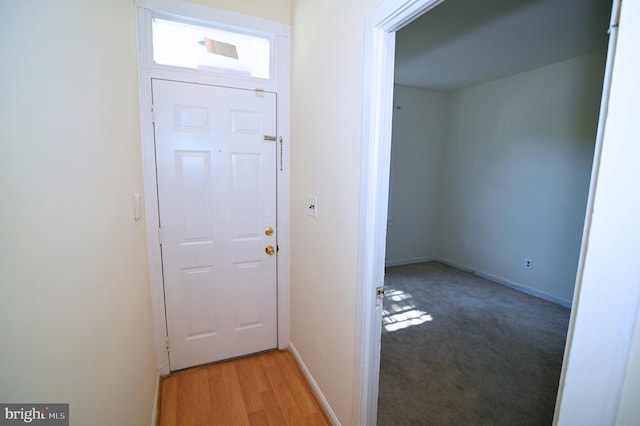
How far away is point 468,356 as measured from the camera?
230 cm

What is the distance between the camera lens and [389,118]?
117 centimetres

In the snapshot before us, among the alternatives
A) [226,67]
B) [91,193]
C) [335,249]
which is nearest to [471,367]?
[335,249]

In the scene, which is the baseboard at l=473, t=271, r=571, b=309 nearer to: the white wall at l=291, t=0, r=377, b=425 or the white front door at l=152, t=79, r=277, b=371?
the white wall at l=291, t=0, r=377, b=425

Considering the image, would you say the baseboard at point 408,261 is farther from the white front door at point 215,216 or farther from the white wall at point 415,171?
the white front door at point 215,216

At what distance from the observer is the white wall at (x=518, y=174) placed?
10.2 feet

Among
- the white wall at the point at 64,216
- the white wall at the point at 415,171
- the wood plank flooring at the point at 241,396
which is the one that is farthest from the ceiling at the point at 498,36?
the wood plank flooring at the point at 241,396

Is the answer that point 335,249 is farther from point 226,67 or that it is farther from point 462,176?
point 462,176

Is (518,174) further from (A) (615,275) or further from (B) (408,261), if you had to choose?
(A) (615,275)

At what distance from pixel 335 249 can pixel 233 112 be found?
Result: 1.30m

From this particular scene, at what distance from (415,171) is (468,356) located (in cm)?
304

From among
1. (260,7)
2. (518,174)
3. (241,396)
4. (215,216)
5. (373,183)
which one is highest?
(260,7)

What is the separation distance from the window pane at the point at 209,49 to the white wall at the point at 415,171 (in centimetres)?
277

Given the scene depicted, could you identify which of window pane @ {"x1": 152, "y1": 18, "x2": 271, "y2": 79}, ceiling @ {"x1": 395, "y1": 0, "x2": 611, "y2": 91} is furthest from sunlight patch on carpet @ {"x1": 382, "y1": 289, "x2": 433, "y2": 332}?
ceiling @ {"x1": 395, "y1": 0, "x2": 611, "y2": 91}

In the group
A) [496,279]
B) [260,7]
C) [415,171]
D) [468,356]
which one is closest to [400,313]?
[468,356]
